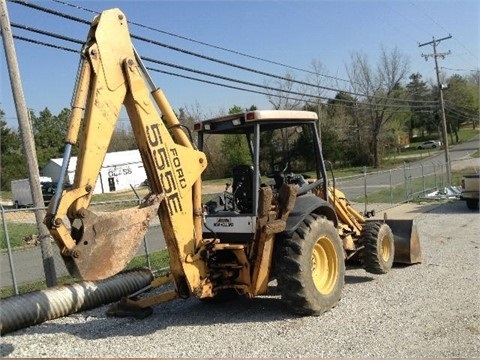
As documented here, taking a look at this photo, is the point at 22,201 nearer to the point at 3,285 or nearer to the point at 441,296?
the point at 3,285

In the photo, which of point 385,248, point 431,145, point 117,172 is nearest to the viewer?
point 385,248

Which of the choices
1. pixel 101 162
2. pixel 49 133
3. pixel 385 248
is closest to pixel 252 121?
pixel 101 162

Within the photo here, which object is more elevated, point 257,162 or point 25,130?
point 25,130

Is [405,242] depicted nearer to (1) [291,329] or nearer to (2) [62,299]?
(1) [291,329]

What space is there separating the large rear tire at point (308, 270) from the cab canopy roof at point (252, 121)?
4.26 ft

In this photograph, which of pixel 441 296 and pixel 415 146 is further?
pixel 415 146

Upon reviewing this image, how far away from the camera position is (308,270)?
6.27 m

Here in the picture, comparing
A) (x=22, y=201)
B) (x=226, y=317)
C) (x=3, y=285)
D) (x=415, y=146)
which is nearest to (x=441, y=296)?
(x=226, y=317)

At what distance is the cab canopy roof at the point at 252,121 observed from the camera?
6.51 meters

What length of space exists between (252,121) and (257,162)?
51 centimetres

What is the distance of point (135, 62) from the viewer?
568 centimetres

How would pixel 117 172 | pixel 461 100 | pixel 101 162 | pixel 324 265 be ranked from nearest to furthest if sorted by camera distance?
pixel 101 162, pixel 324 265, pixel 117 172, pixel 461 100

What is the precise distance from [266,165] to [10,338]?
373cm

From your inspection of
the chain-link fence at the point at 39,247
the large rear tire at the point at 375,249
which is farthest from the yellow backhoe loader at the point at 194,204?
the large rear tire at the point at 375,249
